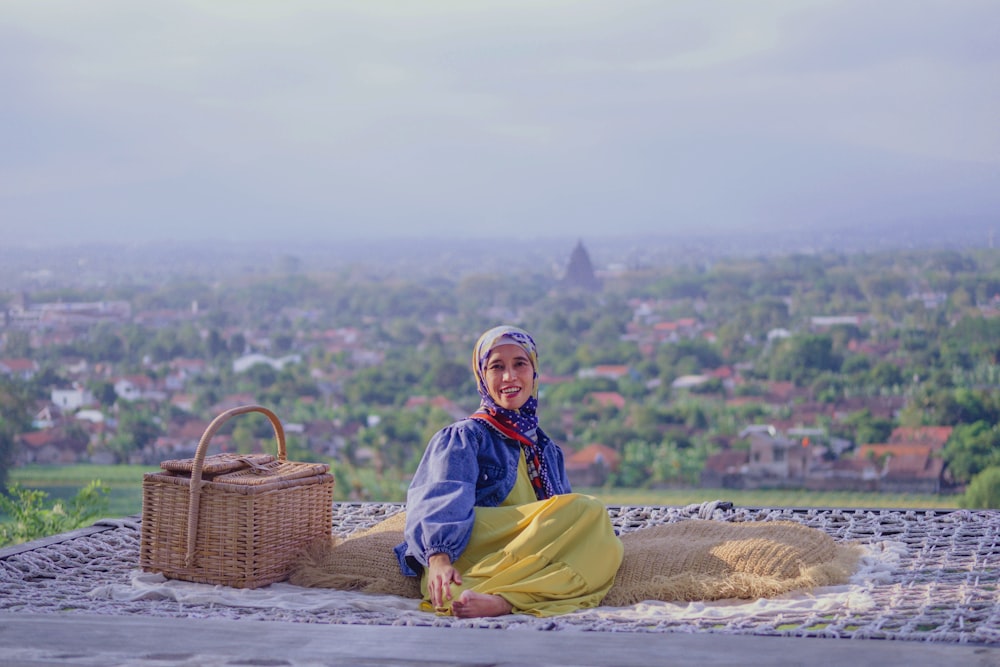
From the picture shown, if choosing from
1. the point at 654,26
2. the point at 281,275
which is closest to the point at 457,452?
the point at 654,26

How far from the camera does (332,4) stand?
25.6m

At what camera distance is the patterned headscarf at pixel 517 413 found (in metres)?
3.40

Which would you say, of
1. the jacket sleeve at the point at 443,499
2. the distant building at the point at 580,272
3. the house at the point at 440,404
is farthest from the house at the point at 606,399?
the jacket sleeve at the point at 443,499

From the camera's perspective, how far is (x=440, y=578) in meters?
3.08

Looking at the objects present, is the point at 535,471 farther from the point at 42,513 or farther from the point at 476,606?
the point at 42,513

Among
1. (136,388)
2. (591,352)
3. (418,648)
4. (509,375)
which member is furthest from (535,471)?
(591,352)

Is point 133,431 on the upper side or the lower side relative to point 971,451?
lower

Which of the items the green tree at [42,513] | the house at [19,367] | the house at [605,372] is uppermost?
the green tree at [42,513]

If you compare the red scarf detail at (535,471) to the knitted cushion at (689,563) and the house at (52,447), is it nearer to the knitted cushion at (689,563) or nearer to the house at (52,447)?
the knitted cushion at (689,563)

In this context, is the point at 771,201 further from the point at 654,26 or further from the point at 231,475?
the point at 231,475

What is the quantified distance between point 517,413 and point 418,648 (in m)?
1.39

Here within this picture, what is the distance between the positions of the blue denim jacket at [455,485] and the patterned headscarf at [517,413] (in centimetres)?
3

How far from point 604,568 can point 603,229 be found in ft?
79.3

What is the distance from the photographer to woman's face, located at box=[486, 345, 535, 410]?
3.40 metres
